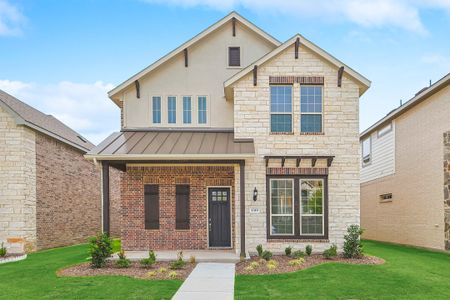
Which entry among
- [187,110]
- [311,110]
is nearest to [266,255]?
[311,110]

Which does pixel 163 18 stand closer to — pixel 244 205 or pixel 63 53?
pixel 63 53

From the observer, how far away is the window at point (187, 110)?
14.7 metres

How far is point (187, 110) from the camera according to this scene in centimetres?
1480

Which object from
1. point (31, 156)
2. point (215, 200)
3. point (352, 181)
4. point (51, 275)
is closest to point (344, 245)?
point (352, 181)

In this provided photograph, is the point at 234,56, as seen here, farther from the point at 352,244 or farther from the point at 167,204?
the point at 352,244

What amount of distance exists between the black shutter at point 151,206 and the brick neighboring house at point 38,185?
5041 millimetres

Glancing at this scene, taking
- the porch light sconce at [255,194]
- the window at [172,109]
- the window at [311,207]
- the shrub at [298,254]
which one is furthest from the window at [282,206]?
the window at [172,109]

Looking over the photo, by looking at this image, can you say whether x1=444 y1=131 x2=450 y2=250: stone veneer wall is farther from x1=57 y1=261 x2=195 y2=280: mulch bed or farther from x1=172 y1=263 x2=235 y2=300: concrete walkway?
x1=57 y1=261 x2=195 y2=280: mulch bed

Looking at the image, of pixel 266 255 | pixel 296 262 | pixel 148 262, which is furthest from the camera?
pixel 266 255

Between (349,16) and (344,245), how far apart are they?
9.39m

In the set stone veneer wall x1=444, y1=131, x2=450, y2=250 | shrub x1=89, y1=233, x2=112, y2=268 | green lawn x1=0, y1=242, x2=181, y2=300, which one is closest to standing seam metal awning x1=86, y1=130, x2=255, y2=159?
shrub x1=89, y1=233, x2=112, y2=268

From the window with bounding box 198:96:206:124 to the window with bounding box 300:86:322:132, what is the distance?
12.7 ft

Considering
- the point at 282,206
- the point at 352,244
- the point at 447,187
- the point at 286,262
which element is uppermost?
the point at 447,187

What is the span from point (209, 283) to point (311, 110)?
23.5 ft
